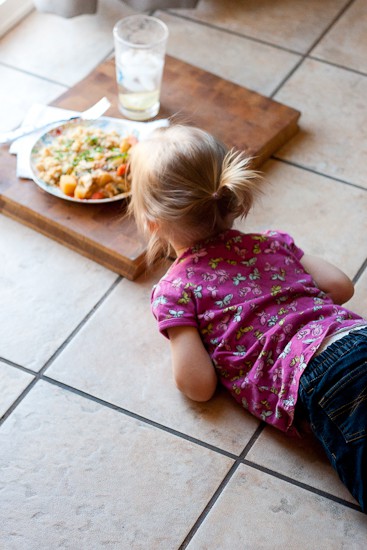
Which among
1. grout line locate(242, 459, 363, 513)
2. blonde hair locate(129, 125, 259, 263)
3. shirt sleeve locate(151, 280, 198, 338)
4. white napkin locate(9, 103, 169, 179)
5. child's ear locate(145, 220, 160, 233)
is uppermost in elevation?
blonde hair locate(129, 125, 259, 263)

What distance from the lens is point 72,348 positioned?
54.4 inches

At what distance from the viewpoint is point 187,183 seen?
125 cm

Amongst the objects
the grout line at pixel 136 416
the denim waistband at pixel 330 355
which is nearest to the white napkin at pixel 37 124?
the grout line at pixel 136 416

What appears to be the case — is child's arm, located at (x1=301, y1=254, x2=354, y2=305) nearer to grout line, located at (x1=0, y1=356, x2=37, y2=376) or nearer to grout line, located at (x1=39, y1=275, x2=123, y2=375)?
grout line, located at (x1=39, y1=275, x2=123, y2=375)

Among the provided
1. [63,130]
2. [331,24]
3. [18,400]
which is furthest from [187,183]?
[331,24]

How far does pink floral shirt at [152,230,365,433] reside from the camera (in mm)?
1240

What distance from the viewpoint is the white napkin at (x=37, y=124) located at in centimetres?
162

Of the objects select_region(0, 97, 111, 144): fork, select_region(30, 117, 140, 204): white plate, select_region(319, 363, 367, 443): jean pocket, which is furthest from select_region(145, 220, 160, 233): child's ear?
select_region(0, 97, 111, 144): fork

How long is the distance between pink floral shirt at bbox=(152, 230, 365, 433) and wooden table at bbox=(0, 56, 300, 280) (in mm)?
212

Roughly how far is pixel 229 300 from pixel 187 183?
0.61 feet

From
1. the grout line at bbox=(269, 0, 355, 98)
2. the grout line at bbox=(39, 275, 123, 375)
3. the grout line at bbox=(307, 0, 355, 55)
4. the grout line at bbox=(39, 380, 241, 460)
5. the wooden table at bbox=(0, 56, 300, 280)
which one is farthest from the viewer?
the grout line at bbox=(307, 0, 355, 55)

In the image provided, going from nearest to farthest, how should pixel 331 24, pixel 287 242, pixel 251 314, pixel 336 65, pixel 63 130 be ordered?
pixel 251 314, pixel 287 242, pixel 63 130, pixel 336 65, pixel 331 24

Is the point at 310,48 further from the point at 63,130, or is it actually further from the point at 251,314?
the point at 251,314

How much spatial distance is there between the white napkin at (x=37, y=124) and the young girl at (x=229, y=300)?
0.36 m
